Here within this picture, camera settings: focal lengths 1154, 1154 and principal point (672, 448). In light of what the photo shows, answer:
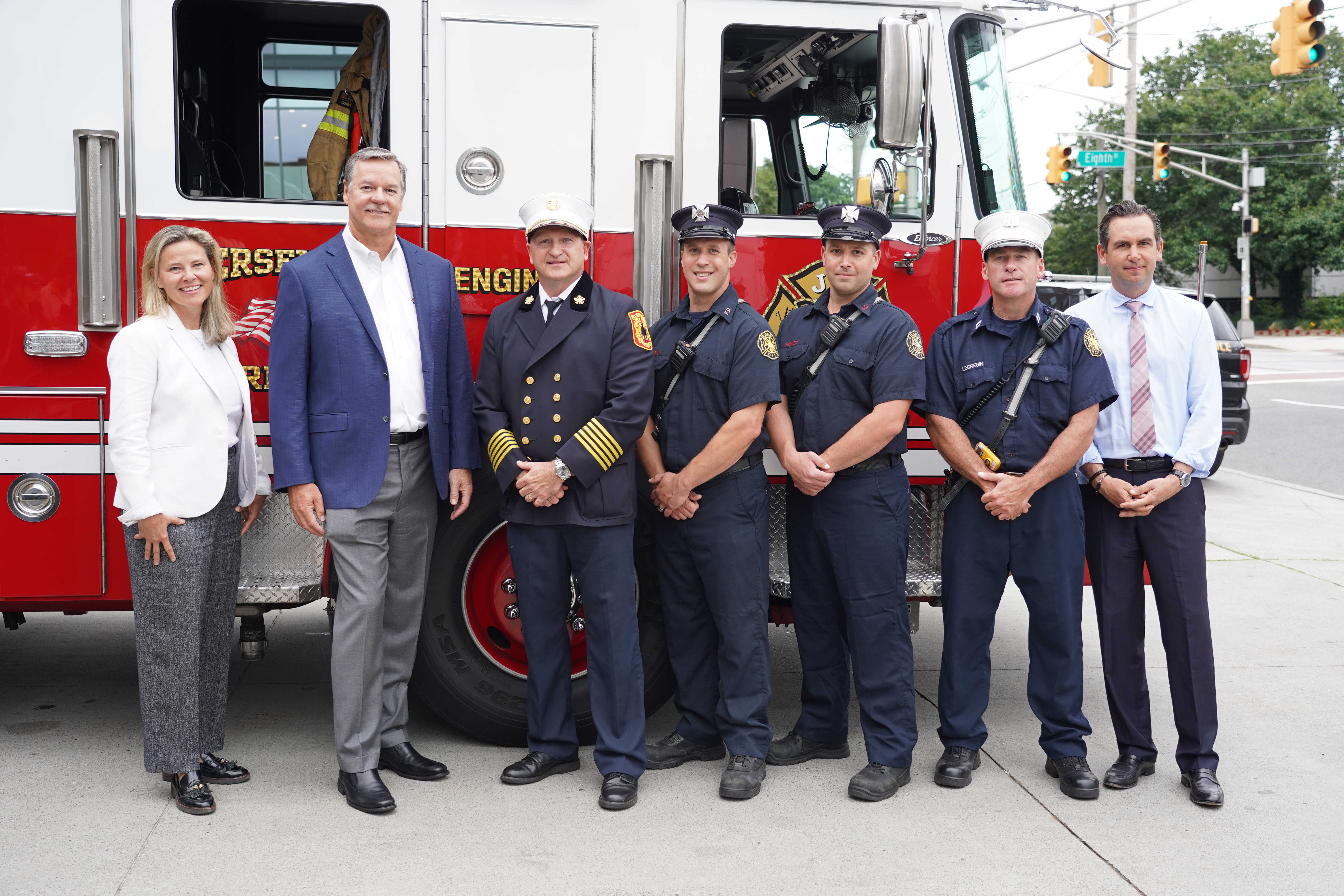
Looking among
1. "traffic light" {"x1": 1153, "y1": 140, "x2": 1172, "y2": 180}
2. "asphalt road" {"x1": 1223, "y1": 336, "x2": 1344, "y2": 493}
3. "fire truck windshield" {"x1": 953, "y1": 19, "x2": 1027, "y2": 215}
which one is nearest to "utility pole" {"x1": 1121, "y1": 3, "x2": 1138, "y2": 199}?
"traffic light" {"x1": 1153, "y1": 140, "x2": 1172, "y2": 180}

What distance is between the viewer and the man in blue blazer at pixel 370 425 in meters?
3.81

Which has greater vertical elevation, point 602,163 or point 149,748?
point 602,163

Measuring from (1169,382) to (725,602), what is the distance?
5.74ft

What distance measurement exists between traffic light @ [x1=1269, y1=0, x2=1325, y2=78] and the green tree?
97.5 feet

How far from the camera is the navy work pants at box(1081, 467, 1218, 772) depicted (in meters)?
4.05

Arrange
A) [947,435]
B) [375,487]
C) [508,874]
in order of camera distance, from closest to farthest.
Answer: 1. [508,874]
2. [375,487]
3. [947,435]

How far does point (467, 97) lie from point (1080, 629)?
9.68 ft

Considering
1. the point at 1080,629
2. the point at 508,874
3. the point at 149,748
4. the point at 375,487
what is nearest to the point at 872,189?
the point at 1080,629

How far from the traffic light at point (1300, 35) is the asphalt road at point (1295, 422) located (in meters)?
4.10

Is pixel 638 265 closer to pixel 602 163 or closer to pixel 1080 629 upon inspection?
pixel 602 163

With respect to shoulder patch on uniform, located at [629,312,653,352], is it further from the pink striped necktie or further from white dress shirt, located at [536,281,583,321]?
the pink striped necktie

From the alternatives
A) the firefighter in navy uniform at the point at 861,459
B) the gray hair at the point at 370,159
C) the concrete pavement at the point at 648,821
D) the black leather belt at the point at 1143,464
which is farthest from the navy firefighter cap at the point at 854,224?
the concrete pavement at the point at 648,821

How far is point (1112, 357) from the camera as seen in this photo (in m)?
4.14

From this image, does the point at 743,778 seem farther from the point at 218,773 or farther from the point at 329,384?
the point at 329,384
